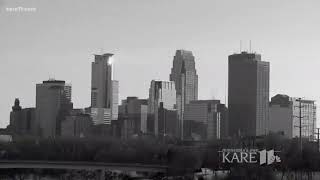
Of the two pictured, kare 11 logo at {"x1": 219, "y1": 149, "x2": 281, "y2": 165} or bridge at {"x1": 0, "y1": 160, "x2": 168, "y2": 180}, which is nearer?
kare 11 logo at {"x1": 219, "y1": 149, "x2": 281, "y2": 165}

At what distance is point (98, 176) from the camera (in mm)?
107375

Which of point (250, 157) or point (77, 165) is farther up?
point (250, 157)

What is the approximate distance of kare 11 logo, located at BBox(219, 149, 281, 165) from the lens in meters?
79.4

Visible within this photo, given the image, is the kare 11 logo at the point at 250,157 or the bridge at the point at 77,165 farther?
the bridge at the point at 77,165

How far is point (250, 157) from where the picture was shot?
80.6 m

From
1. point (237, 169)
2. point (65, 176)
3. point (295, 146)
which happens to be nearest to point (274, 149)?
point (295, 146)

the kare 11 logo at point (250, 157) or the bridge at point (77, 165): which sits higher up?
the kare 11 logo at point (250, 157)

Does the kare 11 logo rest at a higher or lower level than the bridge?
higher

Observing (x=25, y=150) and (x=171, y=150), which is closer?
(x=171, y=150)

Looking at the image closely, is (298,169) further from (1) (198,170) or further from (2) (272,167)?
(1) (198,170)

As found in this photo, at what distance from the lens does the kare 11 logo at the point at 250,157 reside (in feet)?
261

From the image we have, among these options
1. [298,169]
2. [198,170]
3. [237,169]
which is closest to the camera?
[237,169]

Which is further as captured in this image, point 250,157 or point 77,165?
point 77,165

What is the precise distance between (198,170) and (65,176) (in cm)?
3052
